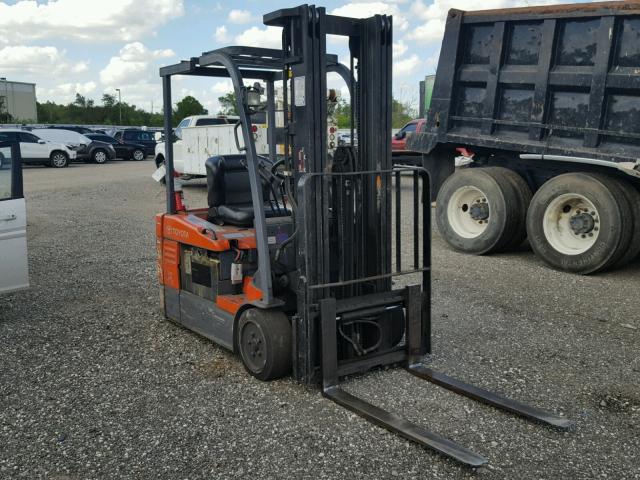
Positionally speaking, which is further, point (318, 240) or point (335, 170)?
point (335, 170)

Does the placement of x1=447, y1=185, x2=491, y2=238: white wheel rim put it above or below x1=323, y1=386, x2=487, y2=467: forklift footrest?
above

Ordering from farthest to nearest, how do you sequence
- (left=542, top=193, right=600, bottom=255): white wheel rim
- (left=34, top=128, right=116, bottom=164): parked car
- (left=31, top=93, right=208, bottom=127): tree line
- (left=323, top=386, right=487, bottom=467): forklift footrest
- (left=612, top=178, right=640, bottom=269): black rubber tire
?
(left=31, top=93, right=208, bottom=127): tree line → (left=34, top=128, right=116, bottom=164): parked car → (left=542, top=193, right=600, bottom=255): white wheel rim → (left=612, top=178, right=640, bottom=269): black rubber tire → (left=323, top=386, right=487, bottom=467): forklift footrest

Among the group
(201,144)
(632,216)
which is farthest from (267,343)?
(201,144)

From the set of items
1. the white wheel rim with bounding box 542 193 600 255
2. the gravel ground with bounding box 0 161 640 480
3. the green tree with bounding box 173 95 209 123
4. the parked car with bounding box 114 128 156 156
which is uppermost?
the green tree with bounding box 173 95 209 123

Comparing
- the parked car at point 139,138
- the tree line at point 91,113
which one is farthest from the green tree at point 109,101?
the parked car at point 139,138

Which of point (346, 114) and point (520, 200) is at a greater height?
point (346, 114)

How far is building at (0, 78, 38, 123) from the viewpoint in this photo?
62.8 meters

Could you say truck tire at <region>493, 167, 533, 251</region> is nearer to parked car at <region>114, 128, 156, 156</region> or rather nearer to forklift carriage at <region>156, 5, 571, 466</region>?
forklift carriage at <region>156, 5, 571, 466</region>

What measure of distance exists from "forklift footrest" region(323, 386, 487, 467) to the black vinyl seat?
1.71m

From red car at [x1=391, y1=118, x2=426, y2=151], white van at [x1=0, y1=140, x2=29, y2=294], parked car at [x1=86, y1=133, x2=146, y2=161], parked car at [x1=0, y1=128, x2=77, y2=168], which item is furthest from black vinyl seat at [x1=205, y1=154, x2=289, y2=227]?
parked car at [x1=86, y1=133, x2=146, y2=161]

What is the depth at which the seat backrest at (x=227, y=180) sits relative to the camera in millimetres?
5699

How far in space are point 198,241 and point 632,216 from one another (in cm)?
543

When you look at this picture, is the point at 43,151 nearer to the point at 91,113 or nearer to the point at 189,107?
the point at 189,107

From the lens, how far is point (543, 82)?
864 centimetres
